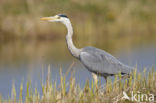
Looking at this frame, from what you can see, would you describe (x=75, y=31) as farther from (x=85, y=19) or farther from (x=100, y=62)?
(x=100, y=62)

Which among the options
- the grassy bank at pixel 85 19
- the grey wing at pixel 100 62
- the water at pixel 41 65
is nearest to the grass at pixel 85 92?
the grey wing at pixel 100 62

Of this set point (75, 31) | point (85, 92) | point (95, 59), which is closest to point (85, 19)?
point (75, 31)

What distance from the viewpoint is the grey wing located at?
7602 mm

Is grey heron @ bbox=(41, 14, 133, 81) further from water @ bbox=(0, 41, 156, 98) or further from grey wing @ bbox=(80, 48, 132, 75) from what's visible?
water @ bbox=(0, 41, 156, 98)

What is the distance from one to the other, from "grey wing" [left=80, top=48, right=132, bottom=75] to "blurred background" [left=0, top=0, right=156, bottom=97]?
551 centimetres

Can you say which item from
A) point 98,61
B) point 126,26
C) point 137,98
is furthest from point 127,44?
point 137,98

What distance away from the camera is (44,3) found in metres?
22.4

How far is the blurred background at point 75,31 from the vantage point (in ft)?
50.7

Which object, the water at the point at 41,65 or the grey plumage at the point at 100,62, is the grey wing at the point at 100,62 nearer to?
the grey plumage at the point at 100,62

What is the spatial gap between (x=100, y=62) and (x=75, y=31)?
1359 cm

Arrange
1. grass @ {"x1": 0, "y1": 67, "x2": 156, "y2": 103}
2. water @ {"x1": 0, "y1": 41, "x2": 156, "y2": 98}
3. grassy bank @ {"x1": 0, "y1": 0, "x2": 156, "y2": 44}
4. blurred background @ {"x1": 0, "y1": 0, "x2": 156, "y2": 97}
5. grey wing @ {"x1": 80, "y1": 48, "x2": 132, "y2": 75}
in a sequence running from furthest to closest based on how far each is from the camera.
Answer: grassy bank @ {"x1": 0, "y1": 0, "x2": 156, "y2": 44}
blurred background @ {"x1": 0, "y1": 0, "x2": 156, "y2": 97}
water @ {"x1": 0, "y1": 41, "x2": 156, "y2": 98}
grey wing @ {"x1": 80, "y1": 48, "x2": 132, "y2": 75}
grass @ {"x1": 0, "y1": 67, "x2": 156, "y2": 103}

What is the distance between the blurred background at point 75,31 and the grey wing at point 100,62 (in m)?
5.51

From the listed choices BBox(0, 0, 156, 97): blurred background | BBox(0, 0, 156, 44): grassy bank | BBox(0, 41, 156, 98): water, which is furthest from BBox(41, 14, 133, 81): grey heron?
BBox(0, 0, 156, 44): grassy bank

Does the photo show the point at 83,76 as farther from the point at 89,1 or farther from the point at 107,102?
the point at 89,1
